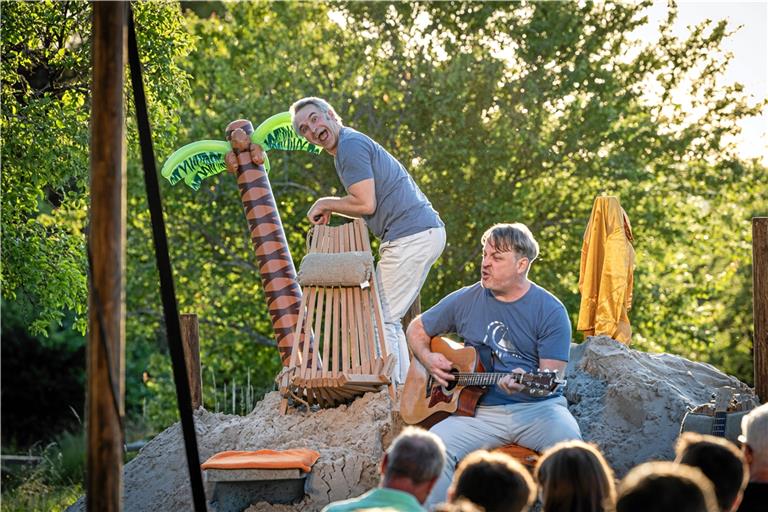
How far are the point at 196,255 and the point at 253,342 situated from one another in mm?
1868

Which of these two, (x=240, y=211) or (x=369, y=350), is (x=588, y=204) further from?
(x=369, y=350)

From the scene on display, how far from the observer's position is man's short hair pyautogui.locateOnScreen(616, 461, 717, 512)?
394 cm

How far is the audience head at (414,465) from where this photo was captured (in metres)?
4.26

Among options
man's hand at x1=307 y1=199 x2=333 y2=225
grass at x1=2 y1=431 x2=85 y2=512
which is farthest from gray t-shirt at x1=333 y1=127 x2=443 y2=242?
grass at x1=2 y1=431 x2=85 y2=512

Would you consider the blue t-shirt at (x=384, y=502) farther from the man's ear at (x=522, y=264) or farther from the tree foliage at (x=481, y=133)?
the tree foliage at (x=481, y=133)

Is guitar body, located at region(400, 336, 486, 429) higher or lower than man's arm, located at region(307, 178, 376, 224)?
lower

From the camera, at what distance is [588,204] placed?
58.4 feet

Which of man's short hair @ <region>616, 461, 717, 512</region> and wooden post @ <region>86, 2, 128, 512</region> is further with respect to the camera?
wooden post @ <region>86, 2, 128, 512</region>

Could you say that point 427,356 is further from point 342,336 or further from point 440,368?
point 342,336

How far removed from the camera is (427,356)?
6.52 metres

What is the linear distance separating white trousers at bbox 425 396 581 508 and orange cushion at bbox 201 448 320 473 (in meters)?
1.46

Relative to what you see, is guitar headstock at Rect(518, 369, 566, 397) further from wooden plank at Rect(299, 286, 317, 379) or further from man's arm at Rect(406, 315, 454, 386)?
wooden plank at Rect(299, 286, 317, 379)

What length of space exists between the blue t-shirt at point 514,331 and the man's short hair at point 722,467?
1635 mm

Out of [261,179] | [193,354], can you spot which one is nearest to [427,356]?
[261,179]
